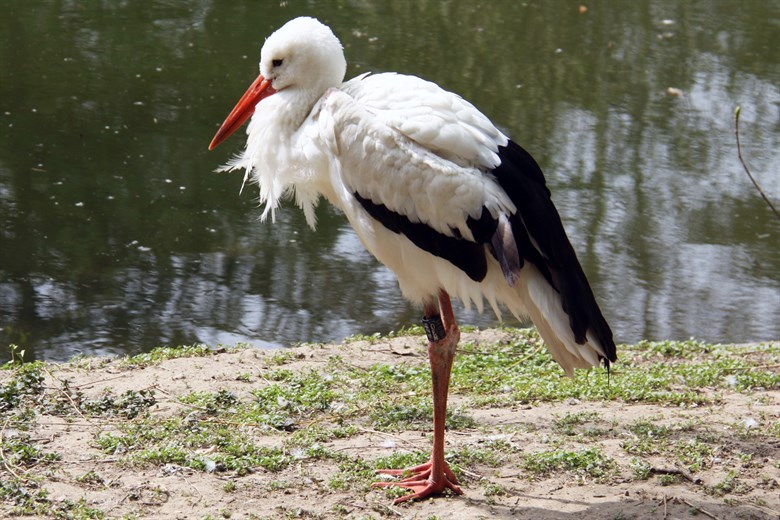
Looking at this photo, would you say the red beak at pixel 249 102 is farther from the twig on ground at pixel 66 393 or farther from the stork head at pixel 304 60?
the twig on ground at pixel 66 393

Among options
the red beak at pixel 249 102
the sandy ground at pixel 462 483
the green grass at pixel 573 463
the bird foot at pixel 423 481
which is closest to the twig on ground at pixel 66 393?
the sandy ground at pixel 462 483

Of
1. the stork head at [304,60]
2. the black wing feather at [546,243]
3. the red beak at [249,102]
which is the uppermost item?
the stork head at [304,60]

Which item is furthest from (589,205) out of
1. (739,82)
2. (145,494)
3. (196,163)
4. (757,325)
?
(145,494)

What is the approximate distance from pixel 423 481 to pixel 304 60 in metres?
1.73

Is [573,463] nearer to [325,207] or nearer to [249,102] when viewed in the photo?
[249,102]

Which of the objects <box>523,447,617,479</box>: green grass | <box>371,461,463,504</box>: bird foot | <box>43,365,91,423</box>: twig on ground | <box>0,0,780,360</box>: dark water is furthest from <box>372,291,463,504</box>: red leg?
<box>0,0,780,360</box>: dark water

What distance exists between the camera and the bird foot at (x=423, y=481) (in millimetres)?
3980

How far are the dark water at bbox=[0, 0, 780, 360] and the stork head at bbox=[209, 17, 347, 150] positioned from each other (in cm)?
235

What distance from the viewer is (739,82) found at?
37.8 ft

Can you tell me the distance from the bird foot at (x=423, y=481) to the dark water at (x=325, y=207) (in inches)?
94.7

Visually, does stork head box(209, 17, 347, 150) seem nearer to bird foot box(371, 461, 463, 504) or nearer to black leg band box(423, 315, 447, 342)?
black leg band box(423, 315, 447, 342)

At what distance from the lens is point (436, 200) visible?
3893 millimetres

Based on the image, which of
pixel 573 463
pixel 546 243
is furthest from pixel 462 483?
pixel 546 243

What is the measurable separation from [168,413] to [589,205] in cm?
482
